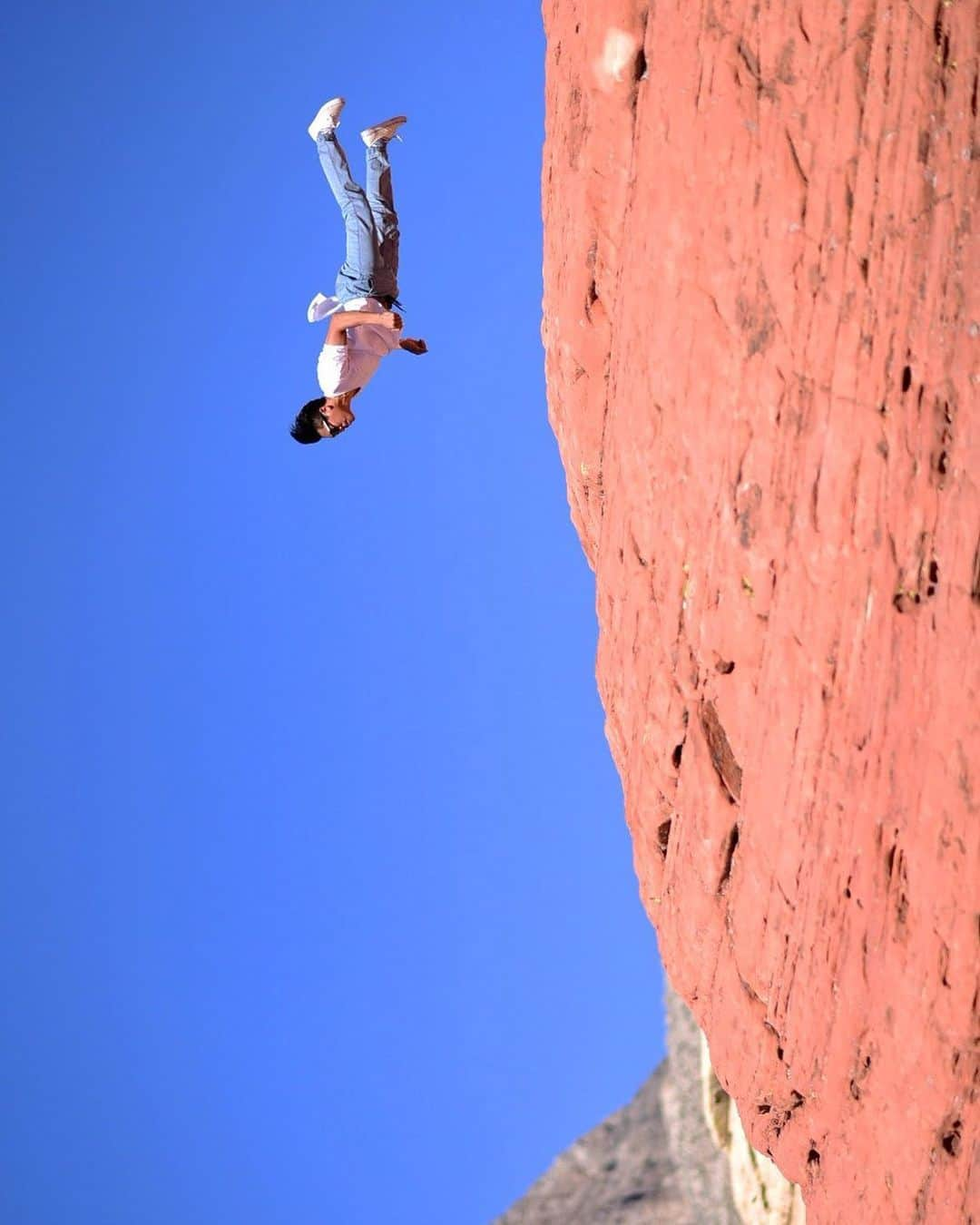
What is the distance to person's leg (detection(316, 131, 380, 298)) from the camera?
9734 mm

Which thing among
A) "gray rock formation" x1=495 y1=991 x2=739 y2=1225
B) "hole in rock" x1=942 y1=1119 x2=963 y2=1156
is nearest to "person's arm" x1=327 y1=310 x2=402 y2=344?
"hole in rock" x1=942 y1=1119 x2=963 y2=1156

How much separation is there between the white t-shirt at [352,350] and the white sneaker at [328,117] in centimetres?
124

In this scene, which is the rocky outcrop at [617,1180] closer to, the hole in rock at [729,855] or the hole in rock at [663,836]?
the hole in rock at [663,836]

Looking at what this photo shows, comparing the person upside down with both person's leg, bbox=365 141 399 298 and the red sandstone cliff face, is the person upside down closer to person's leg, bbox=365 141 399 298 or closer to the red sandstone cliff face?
person's leg, bbox=365 141 399 298

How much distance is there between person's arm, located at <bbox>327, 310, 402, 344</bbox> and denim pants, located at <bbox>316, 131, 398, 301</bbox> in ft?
0.91

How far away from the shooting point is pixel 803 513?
6484 mm

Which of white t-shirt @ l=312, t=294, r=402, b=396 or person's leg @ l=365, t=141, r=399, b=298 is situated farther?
person's leg @ l=365, t=141, r=399, b=298

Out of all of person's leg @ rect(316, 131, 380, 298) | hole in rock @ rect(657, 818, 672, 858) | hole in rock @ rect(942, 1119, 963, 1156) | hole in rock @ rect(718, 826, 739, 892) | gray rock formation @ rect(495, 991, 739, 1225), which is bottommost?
hole in rock @ rect(942, 1119, 963, 1156)

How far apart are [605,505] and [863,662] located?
2275 millimetres

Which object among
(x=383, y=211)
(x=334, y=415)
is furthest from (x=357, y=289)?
(x=334, y=415)

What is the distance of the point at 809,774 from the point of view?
22.2ft

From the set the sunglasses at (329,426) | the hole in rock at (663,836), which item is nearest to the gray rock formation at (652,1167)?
the hole in rock at (663,836)

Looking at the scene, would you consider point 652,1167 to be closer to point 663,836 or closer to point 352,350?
point 663,836

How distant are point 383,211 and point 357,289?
0.63 m
